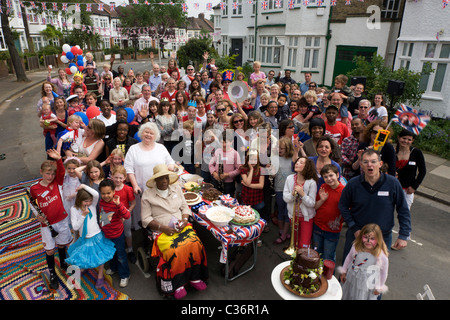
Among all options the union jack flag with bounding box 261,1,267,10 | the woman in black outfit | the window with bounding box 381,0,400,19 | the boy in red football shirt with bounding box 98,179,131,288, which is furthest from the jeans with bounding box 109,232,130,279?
the union jack flag with bounding box 261,1,267,10

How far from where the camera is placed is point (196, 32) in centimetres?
7756

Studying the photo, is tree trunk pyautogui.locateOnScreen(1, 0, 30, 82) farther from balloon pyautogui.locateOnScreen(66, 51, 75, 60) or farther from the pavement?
the pavement

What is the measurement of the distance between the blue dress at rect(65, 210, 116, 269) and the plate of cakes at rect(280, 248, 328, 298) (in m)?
2.45

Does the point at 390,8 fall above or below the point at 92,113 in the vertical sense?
above

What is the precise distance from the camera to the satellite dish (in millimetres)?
9117

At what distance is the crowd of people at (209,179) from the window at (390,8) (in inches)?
360

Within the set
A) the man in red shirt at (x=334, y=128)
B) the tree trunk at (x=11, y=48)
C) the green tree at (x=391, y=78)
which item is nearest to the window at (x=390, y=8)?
the green tree at (x=391, y=78)

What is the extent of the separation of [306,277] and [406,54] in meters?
12.6

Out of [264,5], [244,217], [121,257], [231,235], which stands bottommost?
[121,257]

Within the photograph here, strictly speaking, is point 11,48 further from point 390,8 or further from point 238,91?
point 390,8

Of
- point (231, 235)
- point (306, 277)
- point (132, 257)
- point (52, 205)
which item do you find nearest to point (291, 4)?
point (231, 235)

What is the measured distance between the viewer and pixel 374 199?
364 centimetres
